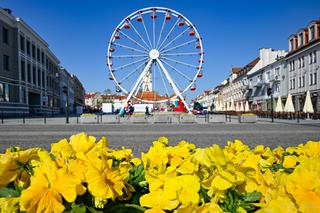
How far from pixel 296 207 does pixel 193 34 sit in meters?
36.7

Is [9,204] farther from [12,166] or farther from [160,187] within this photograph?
[160,187]

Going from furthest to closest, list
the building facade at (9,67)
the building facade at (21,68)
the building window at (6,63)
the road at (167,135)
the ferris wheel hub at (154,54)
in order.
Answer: the building window at (6,63) < the building facade at (21,68) < the building facade at (9,67) < the ferris wheel hub at (154,54) < the road at (167,135)

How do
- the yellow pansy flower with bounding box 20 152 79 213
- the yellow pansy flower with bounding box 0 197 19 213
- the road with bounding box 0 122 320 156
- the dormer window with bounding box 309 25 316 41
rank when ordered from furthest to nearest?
the dormer window with bounding box 309 25 316 41 < the road with bounding box 0 122 320 156 < the yellow pansy flower with bounding box 0 197 19 213 < the yellow pansy flower with bounding box 20 152 79 213

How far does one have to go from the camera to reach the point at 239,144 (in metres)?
2.30

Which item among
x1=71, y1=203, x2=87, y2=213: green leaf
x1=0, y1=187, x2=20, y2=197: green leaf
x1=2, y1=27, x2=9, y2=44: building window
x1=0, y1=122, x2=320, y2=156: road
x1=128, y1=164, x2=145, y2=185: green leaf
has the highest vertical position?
x1=2, y1=27, x2=9, y2=44: building window

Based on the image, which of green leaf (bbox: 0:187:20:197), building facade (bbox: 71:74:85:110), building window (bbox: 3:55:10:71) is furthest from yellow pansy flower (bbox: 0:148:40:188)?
building facade (bbox: 71:74:85:110)

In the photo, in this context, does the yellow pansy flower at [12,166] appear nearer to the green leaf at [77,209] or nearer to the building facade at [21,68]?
the green leaf at [77,209]

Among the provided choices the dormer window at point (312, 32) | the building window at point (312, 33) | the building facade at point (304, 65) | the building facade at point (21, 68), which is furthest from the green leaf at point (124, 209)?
the building window at point (312, 33)

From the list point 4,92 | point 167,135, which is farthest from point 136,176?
point 4,92

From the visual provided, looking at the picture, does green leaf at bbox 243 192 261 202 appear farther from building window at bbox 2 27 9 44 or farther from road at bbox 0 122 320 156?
building window at bbox 2 27 9 44

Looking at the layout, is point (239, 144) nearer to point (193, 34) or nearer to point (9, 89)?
point (193, 34)

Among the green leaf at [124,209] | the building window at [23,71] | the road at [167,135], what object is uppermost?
the building window at [23,71]

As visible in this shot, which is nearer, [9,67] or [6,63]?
[6,63]

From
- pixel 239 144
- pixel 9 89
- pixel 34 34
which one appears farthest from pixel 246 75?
pixel 239 144
